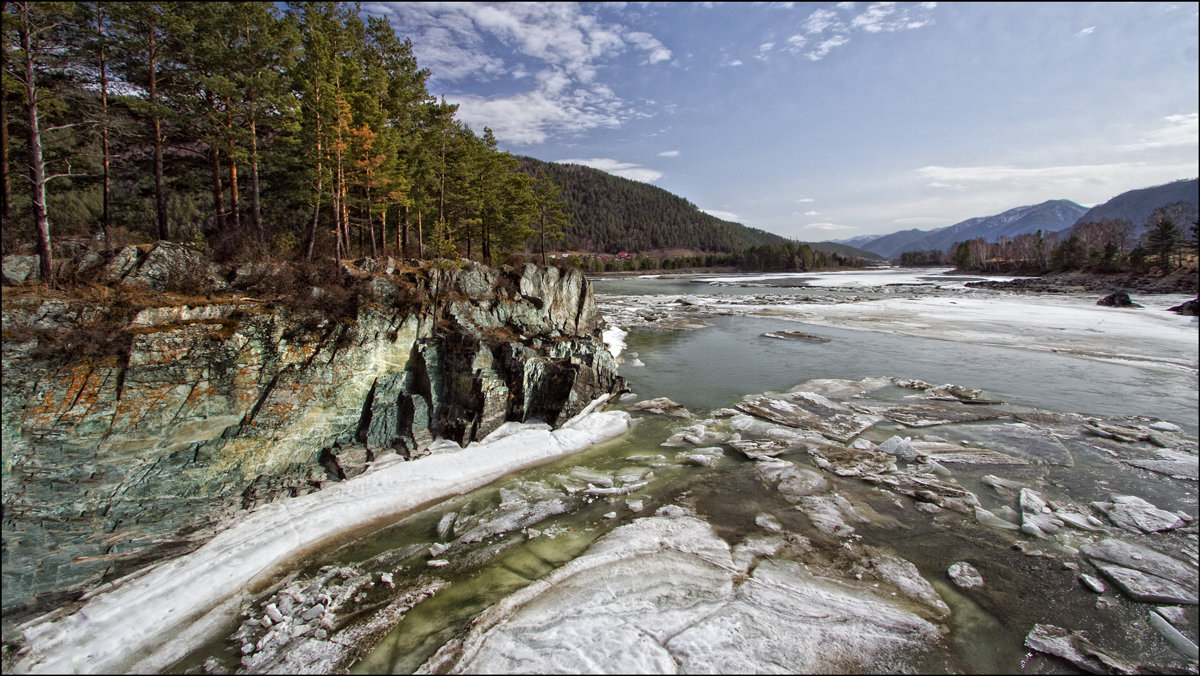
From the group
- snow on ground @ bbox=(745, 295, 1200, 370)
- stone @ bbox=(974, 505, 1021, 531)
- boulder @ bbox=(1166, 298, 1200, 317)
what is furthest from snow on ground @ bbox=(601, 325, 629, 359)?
boulder @ bbox=(1166, 298, 1200, 317)

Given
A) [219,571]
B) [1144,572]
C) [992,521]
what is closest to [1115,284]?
[992,521]

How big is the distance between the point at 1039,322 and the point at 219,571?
55.5 m

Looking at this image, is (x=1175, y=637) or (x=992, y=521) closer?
(x=1175, y=637)

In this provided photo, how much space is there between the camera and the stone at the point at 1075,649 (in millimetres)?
6844

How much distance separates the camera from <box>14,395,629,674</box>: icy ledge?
727cm

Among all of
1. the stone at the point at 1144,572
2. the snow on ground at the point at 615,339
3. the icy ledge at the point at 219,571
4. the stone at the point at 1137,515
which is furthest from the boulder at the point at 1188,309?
the icy ledge at the point at 219,571

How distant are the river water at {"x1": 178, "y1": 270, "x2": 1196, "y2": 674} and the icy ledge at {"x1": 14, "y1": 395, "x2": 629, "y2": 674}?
0.73 meters

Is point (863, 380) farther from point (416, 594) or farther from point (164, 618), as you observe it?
point (164, 618)

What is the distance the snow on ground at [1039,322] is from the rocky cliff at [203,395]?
3437 centimetres

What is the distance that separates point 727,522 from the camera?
10.9m

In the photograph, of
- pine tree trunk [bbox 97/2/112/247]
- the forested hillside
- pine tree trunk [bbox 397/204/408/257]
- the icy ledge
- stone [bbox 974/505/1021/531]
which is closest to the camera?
the icy ledge

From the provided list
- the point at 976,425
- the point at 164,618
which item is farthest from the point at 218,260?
the point at 976,425

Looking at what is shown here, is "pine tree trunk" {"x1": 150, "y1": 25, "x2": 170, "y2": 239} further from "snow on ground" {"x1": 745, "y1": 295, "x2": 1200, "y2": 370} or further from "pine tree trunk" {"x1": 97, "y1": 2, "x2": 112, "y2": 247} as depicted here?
"snow on ground" {"x1": 745, "y1": 295, "x2": 1200, "y2": 370}

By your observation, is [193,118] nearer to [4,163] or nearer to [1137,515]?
[4,163]
